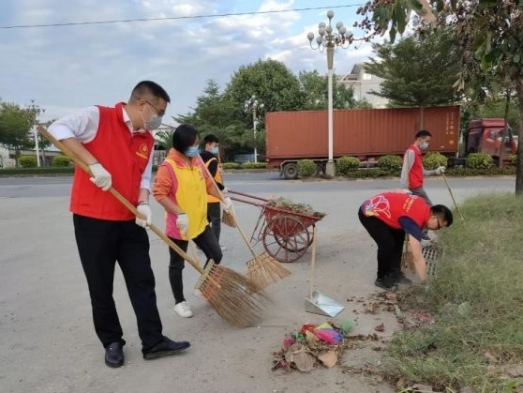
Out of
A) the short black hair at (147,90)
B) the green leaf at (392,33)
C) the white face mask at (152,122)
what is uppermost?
the green leaf at (392,33)

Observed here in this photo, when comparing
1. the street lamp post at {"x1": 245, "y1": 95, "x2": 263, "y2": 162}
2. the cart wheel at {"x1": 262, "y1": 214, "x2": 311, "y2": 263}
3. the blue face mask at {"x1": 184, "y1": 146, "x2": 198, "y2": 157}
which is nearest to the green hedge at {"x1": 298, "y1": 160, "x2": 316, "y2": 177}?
the cart wheel at {"x1": 262, "y1": 214, "x2": 311, "y2": 263}

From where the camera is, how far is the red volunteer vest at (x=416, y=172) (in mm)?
6320

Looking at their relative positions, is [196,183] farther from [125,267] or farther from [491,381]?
[491,381]

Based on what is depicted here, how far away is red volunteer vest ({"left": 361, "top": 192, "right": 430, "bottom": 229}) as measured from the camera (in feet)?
13.3

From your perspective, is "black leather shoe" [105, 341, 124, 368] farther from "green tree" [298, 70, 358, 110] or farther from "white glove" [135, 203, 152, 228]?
"green tree" [298, 70, 358, 110]

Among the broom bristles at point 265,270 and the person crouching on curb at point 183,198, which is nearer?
the person crouching on curb at point 183,198

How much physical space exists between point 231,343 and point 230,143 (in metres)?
30.2

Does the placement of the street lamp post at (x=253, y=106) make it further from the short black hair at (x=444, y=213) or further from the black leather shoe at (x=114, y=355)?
the black leather shoe at (x=114, y=355)

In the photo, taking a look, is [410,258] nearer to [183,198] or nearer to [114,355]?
[183,198]

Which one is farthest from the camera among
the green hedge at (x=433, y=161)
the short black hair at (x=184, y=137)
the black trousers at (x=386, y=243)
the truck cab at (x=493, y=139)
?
the truck cab at (x=493, y=139)

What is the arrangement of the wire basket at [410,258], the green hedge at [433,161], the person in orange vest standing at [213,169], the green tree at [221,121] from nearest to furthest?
the wire basket at [410,258] < the person in orange vest standing at [213,169] < the green hedge at [433,161] < the green tree at [221,121]

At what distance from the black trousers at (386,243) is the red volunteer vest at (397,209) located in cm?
7

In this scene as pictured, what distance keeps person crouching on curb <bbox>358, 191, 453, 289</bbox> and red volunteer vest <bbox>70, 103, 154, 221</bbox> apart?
7.81 feet

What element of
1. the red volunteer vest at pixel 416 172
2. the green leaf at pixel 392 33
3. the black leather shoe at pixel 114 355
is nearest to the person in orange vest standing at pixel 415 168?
the red volunteer vest at pixel 416 172
